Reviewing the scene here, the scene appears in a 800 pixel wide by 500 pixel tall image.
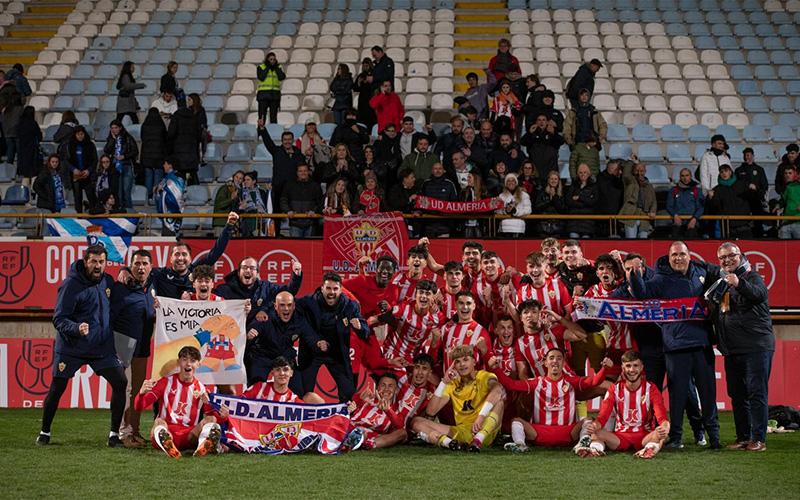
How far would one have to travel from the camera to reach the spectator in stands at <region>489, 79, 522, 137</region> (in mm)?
18281

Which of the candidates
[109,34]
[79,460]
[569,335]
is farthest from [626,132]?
[79,460]

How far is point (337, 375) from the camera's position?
11.7 meters

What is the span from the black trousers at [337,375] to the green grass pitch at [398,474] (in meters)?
1.18

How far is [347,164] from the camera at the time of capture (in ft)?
56.0

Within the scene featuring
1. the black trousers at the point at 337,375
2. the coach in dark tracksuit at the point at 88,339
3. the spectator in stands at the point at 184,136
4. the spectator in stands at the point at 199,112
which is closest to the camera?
the coach in dark tracksuit at the point at 88,339

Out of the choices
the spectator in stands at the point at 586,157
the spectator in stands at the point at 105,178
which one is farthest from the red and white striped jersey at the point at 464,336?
the spectator in stands at the point at 105,178

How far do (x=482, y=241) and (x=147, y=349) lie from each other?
6.51 m

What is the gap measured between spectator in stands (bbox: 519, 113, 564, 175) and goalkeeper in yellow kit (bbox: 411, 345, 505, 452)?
23.4ft

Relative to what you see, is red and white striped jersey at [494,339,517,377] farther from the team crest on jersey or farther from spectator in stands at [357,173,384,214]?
spectator in stands at [357,173,384,214]

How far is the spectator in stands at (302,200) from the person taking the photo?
17094 millimetres

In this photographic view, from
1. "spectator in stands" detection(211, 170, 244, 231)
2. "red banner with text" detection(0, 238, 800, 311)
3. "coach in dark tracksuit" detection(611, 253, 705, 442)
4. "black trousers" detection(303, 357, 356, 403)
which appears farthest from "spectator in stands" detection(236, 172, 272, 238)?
"coach in dark tracksuit" detection(611, 253, 705, 442)

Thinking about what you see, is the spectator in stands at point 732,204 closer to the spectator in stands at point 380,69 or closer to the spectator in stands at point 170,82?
the spectator in stands at point 380,69

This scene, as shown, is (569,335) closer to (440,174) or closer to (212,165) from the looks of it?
(440,174)

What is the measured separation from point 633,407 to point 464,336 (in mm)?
1853
